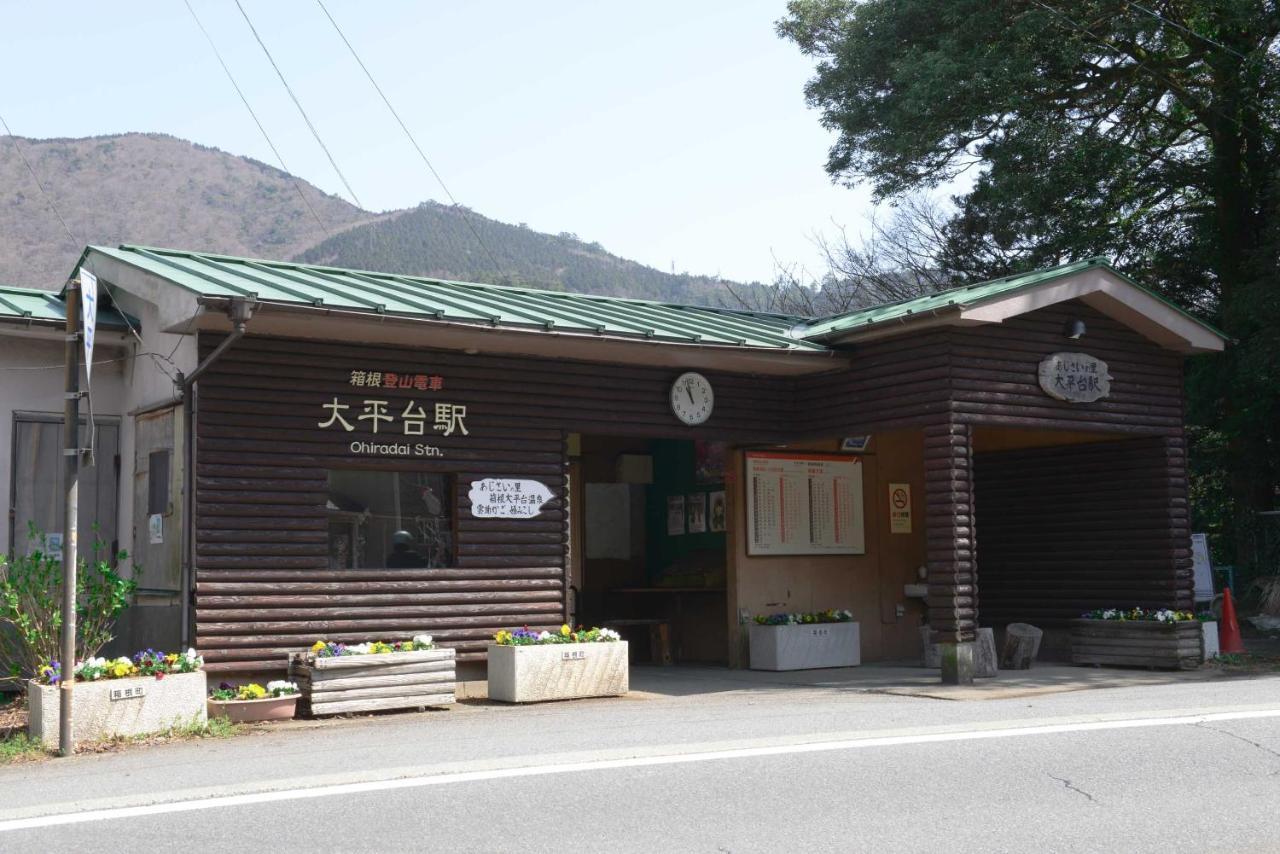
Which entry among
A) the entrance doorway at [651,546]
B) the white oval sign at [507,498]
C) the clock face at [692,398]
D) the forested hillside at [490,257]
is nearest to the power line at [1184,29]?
the entrance doorway at [651,546]

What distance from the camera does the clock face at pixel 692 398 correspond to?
1473 cm

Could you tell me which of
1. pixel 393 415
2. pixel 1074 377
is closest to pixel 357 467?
pixel 393 415

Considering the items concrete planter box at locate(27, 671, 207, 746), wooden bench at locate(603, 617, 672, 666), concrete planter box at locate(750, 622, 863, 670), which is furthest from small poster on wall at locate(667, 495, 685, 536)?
concrete planter box at locate(27, 671, 207, 746)

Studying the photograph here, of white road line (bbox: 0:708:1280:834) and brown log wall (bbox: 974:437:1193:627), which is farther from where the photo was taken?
brown log wall (bbox: 974:437:1193:627)

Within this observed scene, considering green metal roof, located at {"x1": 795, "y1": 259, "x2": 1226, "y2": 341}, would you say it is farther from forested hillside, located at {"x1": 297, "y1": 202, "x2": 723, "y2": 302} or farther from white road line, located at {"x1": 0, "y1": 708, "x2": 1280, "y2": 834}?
forested hillside, located at {"x1": 297, "y1": 202, "x2": 723, "y2": 302}

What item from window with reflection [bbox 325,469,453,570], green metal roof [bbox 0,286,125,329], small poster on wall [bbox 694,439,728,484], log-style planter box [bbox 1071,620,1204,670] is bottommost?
log-style planter box [bbox 1071,620,1204,670]

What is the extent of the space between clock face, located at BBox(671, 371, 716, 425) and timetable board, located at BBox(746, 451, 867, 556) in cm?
137

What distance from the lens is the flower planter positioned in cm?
1121

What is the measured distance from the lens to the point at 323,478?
12547 millimetres

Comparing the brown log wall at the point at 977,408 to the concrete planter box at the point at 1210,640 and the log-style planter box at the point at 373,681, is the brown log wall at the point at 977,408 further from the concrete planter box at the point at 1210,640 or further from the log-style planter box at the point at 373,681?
the log-style planter box at the point at 373,681

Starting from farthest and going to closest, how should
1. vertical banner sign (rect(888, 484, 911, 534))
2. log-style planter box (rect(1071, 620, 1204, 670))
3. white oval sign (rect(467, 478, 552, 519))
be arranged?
vertical banner sign (rect(888, 484, 911, 534)) → log-style planter box (rect(1071, 620, 1204, 670)) → white oval sign (rect(467, 478, 552, 519))

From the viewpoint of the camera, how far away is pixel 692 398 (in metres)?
14.9

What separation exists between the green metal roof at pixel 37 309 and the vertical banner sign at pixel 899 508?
32.0ft

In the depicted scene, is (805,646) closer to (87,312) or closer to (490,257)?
(87,312)
